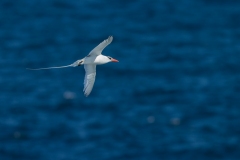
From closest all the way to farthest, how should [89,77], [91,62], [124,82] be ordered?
[91,62] → [89,77] → [124,82]

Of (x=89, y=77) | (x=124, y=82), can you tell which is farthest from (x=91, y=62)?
(x=124, y=82)

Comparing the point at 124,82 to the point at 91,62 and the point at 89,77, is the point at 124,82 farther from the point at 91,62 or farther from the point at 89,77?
the point at 91,62

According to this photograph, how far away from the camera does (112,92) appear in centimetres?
6488

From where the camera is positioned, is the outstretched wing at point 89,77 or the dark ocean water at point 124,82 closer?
the outstretched wing at point 89,77

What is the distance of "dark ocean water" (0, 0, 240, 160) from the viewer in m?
58.7

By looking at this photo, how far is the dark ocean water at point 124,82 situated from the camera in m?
58.7

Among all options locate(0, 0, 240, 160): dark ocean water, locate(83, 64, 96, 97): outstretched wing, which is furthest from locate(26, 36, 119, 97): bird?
locate(0, 0, 240, 160): dark ocean water

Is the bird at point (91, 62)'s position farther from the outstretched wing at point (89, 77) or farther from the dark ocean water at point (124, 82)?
the dark ocean water at point (124, 82)

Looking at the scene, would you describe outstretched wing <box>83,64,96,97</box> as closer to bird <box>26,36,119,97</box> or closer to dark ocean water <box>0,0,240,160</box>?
bird <box>26,36,119,97</box>

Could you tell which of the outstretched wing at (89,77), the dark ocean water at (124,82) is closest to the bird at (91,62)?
the outstretched wing at (89,77)

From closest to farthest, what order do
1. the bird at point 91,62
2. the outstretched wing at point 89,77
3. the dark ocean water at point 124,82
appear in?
the bird at point 91,62, the outstretched wing at point 89,77, the dark ocean water at point 124,82

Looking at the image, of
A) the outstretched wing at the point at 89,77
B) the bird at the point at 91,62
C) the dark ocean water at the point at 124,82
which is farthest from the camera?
the dark ocean water at the point at 124,82

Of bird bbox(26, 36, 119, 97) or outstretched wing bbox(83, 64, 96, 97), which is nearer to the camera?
bird bbox(26, 36, 119, 97)

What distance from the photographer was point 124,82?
6700 centimetres
